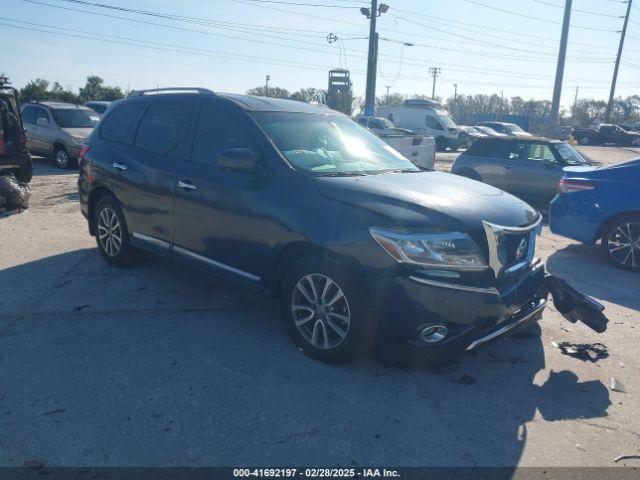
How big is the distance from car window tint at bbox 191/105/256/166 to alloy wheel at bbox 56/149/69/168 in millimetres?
11732

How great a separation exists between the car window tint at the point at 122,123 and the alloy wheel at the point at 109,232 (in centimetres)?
80

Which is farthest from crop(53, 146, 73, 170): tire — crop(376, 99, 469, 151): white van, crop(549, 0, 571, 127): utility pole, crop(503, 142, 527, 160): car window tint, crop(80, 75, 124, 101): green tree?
crop(80, 75, 124, 101): green tree

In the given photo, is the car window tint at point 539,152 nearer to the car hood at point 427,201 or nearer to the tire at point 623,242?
the tire at point 623,242

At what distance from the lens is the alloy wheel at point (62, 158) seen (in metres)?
15.0

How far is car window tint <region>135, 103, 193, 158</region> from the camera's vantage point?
5.08 m

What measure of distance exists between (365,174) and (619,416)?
2473 mm

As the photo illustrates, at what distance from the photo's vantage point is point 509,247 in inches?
148

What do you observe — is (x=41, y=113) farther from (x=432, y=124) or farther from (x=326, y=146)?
(x=432, y=124)

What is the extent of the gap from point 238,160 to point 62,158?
12893mm

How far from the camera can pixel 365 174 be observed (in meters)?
4.42

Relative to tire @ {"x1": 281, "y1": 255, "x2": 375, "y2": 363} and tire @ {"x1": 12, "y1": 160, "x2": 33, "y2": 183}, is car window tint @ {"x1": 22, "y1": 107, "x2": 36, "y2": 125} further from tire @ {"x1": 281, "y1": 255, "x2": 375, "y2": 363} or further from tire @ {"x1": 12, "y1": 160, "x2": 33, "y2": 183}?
tire @ {"x1": 281, "y1": 255, "x2": 375, "y2": 363}

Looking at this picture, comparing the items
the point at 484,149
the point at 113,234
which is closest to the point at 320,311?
the point at 113,234

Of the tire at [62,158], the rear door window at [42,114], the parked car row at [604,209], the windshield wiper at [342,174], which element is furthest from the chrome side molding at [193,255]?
the rear door window at [42,114]

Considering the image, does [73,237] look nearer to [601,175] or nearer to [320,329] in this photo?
[320,329]
